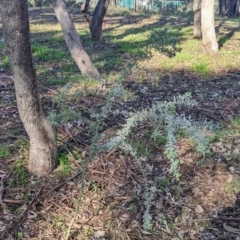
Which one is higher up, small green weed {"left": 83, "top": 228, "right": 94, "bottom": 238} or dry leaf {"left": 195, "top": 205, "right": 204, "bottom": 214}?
small green weed {"left": 83, "top": 228, "right": 94, "bottom": 238}

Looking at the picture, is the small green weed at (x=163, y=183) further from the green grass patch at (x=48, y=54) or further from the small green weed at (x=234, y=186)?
the green grass patch at (x=48, y=54)

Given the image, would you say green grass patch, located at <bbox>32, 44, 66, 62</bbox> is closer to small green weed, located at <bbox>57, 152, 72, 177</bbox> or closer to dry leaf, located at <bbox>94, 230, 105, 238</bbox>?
small green weed, located at <bbox>57, 152, 72, 177</bbox>

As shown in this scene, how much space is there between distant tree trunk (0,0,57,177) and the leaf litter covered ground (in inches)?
7.5

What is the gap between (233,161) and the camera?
4.41 m

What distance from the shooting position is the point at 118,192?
3732mm

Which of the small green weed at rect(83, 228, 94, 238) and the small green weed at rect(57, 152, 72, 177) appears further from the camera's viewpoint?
the small green weed at rect(57, 152, 72, 177)

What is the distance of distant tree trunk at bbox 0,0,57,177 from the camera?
10.3 ft

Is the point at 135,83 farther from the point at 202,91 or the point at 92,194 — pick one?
the point at 92,194

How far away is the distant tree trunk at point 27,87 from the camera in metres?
3.13

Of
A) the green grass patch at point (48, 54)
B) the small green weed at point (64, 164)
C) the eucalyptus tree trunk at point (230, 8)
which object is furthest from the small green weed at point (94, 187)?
the eucalyptus tree trunk at point (230, 8)

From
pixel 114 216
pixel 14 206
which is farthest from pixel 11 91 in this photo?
pixel 114 216

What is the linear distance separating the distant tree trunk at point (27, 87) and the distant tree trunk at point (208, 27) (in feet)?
22.3

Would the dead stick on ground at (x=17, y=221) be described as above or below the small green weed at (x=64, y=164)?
below

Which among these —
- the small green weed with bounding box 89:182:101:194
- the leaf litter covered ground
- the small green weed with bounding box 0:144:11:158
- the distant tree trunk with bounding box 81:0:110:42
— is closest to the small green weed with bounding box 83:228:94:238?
the leaf litter covered ground
